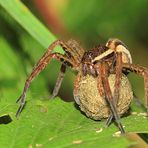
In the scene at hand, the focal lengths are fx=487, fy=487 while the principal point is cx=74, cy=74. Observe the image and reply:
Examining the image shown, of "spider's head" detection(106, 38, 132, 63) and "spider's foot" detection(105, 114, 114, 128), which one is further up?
"spider's head" detection(106, 38, 132, 63)

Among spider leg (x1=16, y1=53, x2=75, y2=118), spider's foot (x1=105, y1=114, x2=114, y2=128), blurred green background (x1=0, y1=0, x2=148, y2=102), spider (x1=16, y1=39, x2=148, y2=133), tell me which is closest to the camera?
spider's foot (x1=105, y1=114, x2=114, y2=128)

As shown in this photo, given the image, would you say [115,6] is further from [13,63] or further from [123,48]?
[123,48]

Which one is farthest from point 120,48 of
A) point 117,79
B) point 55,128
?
point 55,128

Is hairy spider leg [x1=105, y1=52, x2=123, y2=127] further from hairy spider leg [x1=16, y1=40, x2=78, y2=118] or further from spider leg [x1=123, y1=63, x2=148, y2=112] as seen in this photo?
hairy spider leg [x1=16, y1=40, x2=78, y2=118]

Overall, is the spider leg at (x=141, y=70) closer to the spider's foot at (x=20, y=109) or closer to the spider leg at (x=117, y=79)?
the spider leg at (x=117, y=79)

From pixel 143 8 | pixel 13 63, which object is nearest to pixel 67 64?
pixel 13 63

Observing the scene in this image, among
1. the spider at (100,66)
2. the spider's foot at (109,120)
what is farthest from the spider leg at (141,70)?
the spider's foot at (109,120)

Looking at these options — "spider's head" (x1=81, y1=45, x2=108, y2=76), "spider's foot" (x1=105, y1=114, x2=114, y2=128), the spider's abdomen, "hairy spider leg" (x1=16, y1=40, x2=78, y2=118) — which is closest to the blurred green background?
"hairy spider leg" (x1=16, y1=40, x2=78, y2=118)

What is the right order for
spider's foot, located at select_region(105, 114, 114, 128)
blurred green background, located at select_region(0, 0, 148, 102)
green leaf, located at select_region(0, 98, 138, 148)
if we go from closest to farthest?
green leaf, located at select_region(0, 98, 138, 148)
spider's foot, located at select_region(105, 114, 114, 128)
blurred green background, located at select_region(0, 0, 148, 102)

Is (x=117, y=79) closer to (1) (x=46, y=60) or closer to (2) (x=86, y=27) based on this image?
(1) (x=46, y=60)
